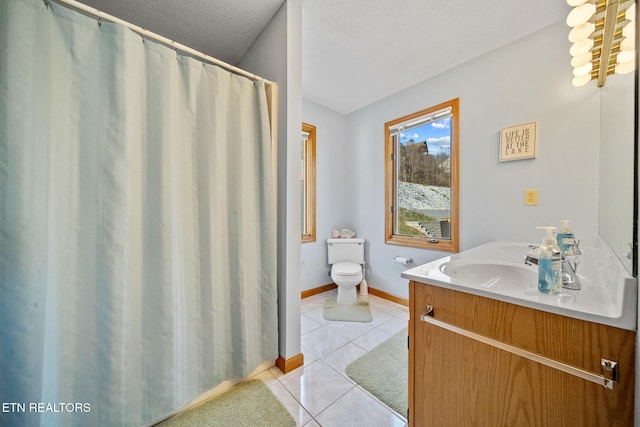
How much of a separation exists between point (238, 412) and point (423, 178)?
8.00 feet

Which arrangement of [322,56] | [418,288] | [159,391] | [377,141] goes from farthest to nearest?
[377,141]
[322,56]
[159,391]
[418,288]

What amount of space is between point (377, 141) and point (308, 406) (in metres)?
2.57

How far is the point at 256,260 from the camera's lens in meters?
1.44

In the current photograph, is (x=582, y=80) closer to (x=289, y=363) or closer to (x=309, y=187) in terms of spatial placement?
(x=309, y=187)

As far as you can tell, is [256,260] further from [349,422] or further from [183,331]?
[349,422]

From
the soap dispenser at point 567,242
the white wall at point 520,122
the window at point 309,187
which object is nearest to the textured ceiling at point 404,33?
the white wall at point 520,122

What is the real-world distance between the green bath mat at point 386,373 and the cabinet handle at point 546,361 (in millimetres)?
665

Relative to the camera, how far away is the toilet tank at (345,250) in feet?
9.50

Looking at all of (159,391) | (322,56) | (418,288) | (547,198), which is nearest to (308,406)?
(159,391)

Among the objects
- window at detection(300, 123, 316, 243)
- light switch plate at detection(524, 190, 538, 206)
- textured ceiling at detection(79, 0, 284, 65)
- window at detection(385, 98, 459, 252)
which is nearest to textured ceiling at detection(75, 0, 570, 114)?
textured ceiling at detection(79, 0, 284, 65)

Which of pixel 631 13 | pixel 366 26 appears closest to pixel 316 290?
pixel 366 26

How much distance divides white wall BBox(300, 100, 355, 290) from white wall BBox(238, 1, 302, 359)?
4.03 feet

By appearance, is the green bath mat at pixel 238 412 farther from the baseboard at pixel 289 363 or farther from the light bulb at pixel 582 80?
the light bulb at pixel 582 80

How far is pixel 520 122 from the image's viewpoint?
1.76 metres
